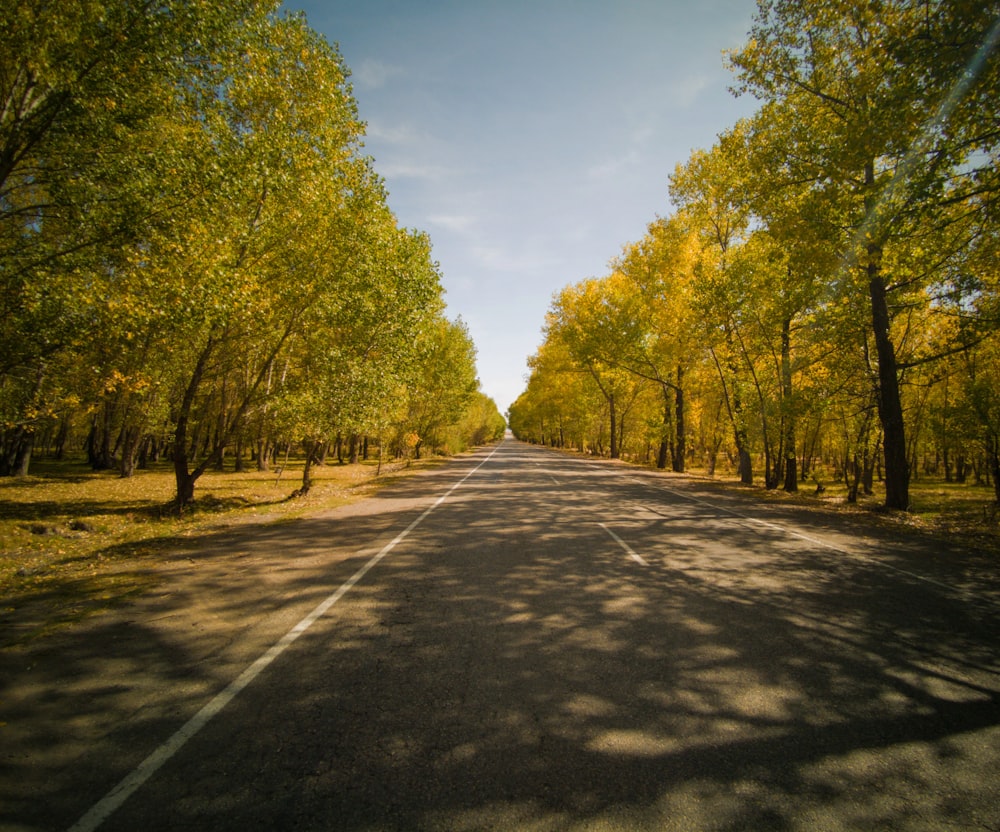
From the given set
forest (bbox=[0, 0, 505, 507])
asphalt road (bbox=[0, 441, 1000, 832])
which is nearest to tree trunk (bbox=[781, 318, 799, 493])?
asphalt road (bbox=[0, 441, 1000, 832])

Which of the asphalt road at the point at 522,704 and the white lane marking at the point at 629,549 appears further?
the white lane marking at the point at 629,549

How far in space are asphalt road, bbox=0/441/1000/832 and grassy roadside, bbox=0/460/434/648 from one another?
89cm

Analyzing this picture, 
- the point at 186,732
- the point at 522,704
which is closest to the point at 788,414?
the point at 522,704

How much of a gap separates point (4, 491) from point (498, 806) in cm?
2330

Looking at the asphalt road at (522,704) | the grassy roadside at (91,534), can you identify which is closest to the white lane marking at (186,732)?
the asphalt road at (522,704)

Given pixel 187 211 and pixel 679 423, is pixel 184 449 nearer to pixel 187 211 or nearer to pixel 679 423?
pixel 187 211

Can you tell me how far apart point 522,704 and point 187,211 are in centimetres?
1122

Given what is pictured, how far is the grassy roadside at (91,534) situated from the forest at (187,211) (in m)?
2.21

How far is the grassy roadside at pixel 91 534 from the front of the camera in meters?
5.66

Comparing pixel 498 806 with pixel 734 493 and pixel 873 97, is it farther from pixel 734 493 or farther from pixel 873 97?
pixel 734 493

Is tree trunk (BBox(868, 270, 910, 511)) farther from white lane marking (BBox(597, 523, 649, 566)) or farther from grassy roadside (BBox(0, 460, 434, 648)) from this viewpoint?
grassy roadside (BBox(0, 460, 434, 648))

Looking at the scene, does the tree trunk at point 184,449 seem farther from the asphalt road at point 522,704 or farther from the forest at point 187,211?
the asphalt road at point 522,704

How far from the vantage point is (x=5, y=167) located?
901 centimetres

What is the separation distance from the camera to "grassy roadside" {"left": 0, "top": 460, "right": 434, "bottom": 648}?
5.66 meters
